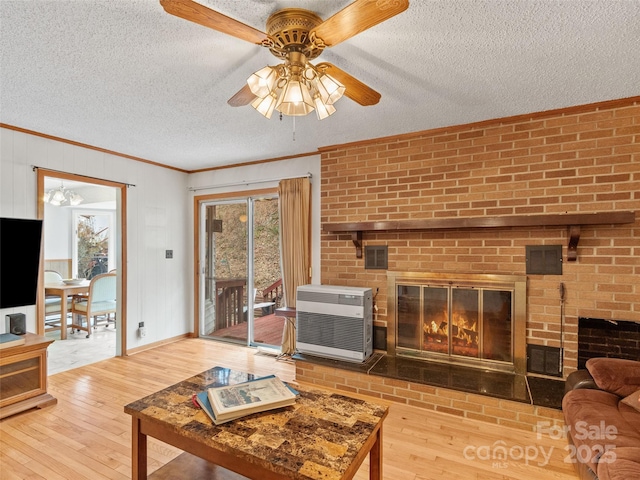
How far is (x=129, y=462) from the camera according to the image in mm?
2008

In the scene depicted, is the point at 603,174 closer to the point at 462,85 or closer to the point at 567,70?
the point at 567,70

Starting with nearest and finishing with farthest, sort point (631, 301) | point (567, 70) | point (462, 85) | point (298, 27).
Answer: point (298, 27) < point (567, 70) < point (462, 85) < point (631, 301)

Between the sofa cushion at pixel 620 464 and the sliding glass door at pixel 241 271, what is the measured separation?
129 inches

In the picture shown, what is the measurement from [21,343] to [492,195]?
386 centimetres

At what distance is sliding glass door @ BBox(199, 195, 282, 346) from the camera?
4.23 m

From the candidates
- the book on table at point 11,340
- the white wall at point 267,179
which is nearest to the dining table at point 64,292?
the white wall at point 267,179

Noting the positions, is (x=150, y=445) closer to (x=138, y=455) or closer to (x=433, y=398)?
(x=138, y=455)

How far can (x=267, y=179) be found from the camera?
13.3ft

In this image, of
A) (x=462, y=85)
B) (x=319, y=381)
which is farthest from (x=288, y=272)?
(x=462, y=85)

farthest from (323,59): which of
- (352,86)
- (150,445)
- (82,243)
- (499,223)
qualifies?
(82,243)

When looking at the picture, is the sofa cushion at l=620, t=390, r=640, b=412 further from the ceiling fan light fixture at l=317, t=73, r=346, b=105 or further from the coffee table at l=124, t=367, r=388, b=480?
the ceiling fan light fixture at l=317, t=73, r=346, b=105

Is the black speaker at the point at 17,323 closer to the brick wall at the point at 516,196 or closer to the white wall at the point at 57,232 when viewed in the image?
the brick wall at the point at 516,196

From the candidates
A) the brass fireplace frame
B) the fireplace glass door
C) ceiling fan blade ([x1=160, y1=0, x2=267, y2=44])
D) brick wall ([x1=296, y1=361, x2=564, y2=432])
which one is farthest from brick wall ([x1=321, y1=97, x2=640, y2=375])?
ceiling fan blade ([x1=160, y1=0, x2=267, y2=44])

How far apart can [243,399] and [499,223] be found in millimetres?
2191
